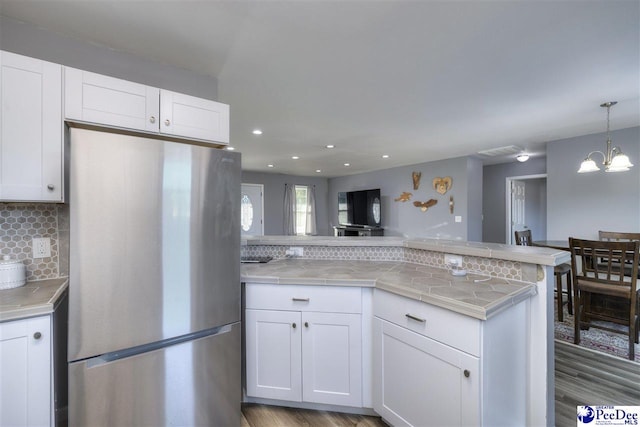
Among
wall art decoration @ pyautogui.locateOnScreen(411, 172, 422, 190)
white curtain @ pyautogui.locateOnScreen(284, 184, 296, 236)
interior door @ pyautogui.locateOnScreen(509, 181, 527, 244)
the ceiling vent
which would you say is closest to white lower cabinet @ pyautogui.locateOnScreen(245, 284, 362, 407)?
the ceiling vent

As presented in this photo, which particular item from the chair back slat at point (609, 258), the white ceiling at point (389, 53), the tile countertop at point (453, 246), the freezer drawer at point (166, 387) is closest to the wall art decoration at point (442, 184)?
the white ceiling at point (389, 53)

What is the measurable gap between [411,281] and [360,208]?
5908mm

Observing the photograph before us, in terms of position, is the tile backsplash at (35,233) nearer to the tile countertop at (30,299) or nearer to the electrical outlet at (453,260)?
the tile countertop at (30,299)

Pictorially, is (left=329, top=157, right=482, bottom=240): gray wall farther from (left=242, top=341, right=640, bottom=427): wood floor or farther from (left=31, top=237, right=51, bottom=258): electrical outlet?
(left=31, top=237, right=51, bottom=258): electrical outlet

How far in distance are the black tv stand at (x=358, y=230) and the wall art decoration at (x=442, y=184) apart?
175cm

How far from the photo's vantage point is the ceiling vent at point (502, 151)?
4.74m

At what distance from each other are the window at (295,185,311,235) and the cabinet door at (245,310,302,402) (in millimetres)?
6584

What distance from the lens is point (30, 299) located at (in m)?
1.29

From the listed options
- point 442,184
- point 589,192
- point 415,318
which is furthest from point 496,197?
point 415,318

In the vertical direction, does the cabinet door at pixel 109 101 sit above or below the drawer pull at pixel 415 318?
above

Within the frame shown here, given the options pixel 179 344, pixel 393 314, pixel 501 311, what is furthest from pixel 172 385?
pixel 501 311

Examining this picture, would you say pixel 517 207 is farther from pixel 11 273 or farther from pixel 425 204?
pixel 11 273

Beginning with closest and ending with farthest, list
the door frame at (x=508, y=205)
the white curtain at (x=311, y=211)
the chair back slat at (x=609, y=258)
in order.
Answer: the chair back slat at (x=609, y=258) < the door frame at (x=508, y=205) < the white curtain at (x=311, y=211)

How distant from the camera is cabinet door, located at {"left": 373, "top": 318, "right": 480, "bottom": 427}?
129 cm
